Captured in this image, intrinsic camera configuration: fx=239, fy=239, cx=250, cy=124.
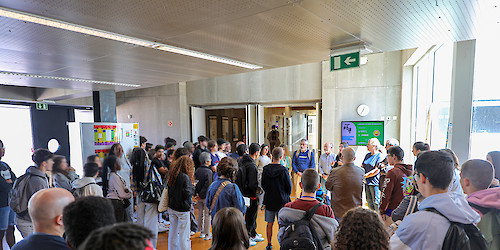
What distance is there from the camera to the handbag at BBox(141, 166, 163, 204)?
3.80m

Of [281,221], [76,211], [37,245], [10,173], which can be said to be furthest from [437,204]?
[10,173]

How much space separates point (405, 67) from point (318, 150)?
11.5ft

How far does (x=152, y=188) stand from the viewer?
151 inches

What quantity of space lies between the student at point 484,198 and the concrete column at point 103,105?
8.95 metres

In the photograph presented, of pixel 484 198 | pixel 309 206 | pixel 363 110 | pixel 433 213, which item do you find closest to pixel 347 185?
pixel 309 206

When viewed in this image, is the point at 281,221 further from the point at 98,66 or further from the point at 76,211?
the point at 98,66

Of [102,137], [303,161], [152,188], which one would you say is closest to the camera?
[152,188]

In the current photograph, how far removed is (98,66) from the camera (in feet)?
14.7

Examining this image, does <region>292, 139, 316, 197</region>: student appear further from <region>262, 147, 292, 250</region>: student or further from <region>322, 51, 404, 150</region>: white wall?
<region>322, 51, 404, 150</region>: white wall

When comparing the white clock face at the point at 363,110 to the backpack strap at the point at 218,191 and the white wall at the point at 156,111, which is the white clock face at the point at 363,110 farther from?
the white wall at the point at 156,111

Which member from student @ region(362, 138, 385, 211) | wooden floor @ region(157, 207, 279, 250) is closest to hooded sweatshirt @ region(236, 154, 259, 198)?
wooden floor @ region(157, 207, 279, 250)

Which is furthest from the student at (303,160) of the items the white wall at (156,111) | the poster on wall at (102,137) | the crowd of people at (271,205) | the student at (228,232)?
the white wall at (156,111)

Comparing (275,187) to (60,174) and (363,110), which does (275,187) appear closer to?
(60,174)

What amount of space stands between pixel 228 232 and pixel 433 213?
138cm
